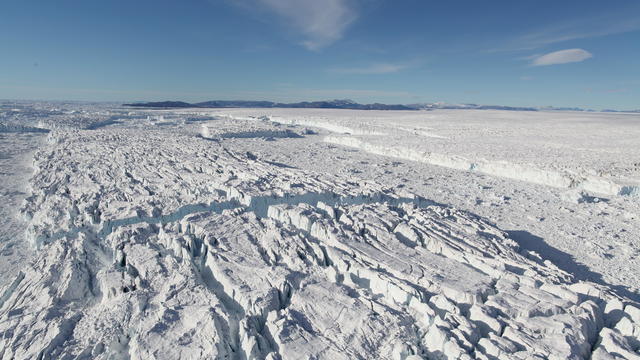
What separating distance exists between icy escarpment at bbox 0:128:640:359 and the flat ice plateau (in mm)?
32

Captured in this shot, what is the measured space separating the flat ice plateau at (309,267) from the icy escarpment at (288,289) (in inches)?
1.2

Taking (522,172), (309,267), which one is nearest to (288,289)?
(309,267)

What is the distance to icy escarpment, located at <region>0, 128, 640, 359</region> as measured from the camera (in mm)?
4617

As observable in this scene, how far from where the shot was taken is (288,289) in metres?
5.81

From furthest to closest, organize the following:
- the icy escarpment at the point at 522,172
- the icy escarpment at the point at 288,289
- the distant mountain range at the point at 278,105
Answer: the distant mountain range at the point at 278,105 → the icy escarpment at the point at 522,172 → the icy escarpment at the point at 288,289

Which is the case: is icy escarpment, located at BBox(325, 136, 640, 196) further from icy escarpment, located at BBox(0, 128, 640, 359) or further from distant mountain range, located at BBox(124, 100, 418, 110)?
distant mountain range, located at BBox(124, 100, 418, 110)

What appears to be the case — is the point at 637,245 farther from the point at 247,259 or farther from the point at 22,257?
the point at 22,257

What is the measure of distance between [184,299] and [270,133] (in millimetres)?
27813

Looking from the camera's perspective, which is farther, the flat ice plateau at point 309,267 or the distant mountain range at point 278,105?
the distant mountain range at point 278,105

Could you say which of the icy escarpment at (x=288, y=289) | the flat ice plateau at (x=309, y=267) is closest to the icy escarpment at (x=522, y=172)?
the flat ice plateau at (x=309, y=267)

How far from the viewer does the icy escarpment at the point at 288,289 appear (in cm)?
462

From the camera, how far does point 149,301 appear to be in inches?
219

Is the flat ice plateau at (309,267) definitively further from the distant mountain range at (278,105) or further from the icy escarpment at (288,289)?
the distant mountain range at (278,105)

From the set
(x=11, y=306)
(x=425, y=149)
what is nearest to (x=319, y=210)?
(x=11, y=306)
